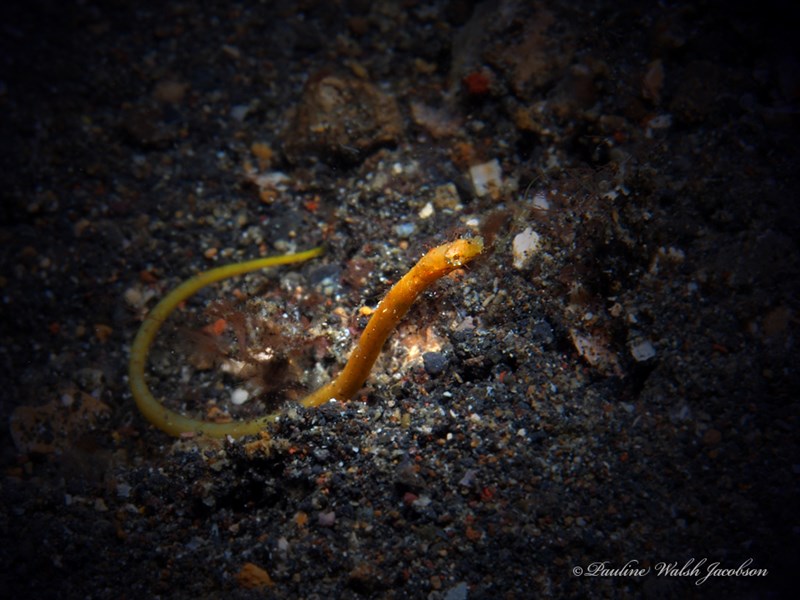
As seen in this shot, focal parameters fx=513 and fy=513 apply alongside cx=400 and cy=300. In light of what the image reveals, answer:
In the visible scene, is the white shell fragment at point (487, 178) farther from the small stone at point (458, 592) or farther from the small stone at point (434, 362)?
the small stone at point (458, 592)

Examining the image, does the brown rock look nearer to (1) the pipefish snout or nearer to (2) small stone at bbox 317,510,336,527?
(1) the pipefish snout

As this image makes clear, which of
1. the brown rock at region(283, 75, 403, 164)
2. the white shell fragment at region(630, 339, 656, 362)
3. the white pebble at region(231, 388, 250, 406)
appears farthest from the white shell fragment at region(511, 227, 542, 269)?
the white pebble at region(231, 388, 250, 406)

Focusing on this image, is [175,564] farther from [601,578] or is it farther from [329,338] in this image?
[601,578]

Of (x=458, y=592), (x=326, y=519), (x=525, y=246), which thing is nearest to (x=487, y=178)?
(x=525, y=246)

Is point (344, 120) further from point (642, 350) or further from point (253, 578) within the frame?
point (253, 578)

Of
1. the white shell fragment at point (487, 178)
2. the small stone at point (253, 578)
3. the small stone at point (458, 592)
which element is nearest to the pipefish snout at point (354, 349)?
the white shell fragment at point (487, 178)

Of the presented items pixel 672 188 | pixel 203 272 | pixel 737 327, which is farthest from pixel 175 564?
pixel 672 188

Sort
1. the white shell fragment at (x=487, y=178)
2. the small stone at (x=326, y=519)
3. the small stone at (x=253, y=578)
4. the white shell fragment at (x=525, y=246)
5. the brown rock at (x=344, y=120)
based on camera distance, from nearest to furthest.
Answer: the small stone at (x=253, y=578), the small stone at (x=326, y=519), the white shell fragment at (x=525, y=246), the white shell fragment at (x=487, y=178), the brown rock at (x=344, y=120)
